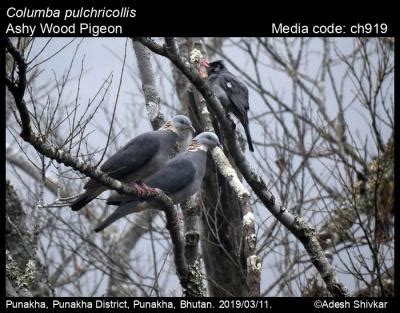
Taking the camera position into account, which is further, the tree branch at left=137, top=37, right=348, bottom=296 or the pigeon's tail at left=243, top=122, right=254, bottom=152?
the pigeon's tail at left=243, top=122, right=254, bottom=152

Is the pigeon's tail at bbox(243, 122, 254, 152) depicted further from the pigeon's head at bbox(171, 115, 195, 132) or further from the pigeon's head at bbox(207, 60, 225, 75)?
the pigeon's head at bbox(171, 115, 195, 132)

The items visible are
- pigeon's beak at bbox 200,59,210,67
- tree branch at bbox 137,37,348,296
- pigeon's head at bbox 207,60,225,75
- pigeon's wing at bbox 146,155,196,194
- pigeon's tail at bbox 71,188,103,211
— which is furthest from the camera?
pigeon's head at bbox 207,60,225,75

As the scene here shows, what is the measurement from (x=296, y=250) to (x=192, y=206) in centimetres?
145

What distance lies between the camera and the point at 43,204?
4.51 meters

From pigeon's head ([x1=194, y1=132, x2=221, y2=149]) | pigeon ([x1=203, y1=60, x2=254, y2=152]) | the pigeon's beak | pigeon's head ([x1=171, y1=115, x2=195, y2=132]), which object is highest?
the pigeon's beak

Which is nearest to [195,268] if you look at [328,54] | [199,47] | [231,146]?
[231,146]

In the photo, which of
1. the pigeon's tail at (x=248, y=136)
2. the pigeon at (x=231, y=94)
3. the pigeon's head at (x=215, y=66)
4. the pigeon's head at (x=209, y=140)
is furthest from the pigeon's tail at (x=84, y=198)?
the pigeon's head at (x=215, y=66)

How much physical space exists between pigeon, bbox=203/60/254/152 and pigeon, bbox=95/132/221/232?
1331mm

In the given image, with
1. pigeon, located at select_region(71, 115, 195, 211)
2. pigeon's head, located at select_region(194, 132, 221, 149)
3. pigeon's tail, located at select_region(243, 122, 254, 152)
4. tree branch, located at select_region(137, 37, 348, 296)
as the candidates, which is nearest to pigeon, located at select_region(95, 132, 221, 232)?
pigeon's head, located at select_region(194, 132, 221, 149)

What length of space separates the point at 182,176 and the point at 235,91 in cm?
223

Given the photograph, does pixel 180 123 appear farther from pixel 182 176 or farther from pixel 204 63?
→ pixel 204 63

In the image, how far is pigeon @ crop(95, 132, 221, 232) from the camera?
212 inches

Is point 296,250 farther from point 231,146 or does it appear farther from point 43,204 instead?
point 43,204

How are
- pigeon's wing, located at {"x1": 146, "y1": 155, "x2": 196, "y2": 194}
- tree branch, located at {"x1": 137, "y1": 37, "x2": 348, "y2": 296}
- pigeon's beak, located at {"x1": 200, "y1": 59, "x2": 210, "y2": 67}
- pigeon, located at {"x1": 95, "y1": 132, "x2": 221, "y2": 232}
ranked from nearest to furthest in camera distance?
tree branch, located at {"x1": 137, "y1": 37, "x2": 348, "y2": 296}, pigeon, located at {"x1": 95, "y1": 132, "x2": 221, "y2": 232}, pigeon's wing, located at {"x1": 146, "y1": 155, "x2": 196, "y2": 194}, pigeon's beak, located at {"x1": 200, "y1": 59, "x2": 210, "y2": 67}
